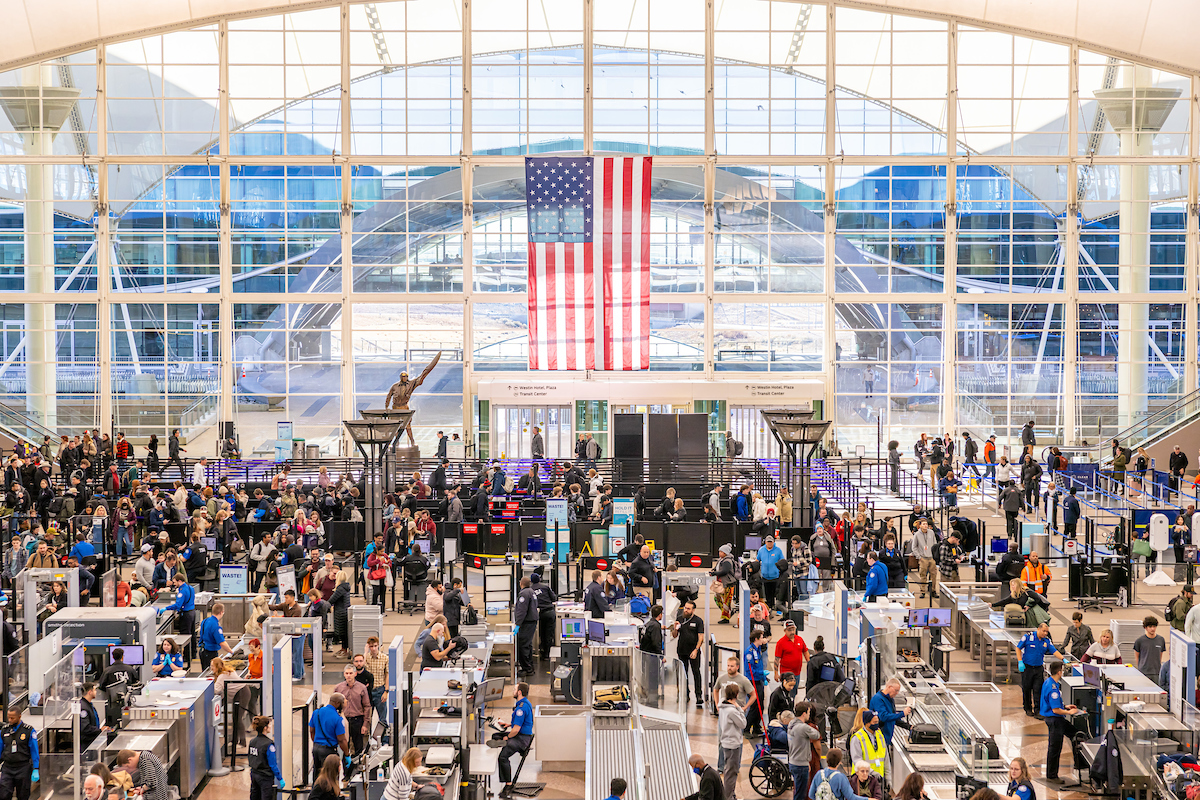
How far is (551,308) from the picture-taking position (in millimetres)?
36594

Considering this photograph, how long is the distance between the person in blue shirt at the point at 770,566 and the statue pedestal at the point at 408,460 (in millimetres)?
15421

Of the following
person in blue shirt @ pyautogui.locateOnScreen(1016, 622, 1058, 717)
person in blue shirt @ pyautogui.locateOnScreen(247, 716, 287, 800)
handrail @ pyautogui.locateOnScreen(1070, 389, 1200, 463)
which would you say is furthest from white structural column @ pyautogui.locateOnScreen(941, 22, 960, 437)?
person in blue shirt @ pyautogui.locateOnScreen(247, 716, 287, 800)

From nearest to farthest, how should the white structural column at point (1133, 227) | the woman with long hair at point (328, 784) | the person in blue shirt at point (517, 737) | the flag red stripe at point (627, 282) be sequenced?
the woman with long hair at point (328, 784)
the person in blue shirt at point (517, 737)
the flag red stripe at point (627, 282)
the white structural column at point (1133, 227)

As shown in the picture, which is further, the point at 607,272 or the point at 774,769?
the point at 607,272

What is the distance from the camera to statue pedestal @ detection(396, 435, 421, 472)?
3409cm

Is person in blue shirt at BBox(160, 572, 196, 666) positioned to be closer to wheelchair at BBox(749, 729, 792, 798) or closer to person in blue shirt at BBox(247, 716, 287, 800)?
person in blue shirt at BBox(247, 716, 287, 800)

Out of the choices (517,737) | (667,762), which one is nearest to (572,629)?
(517,737)

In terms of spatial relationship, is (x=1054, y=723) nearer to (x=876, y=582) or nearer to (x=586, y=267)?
(x=876, y=582)

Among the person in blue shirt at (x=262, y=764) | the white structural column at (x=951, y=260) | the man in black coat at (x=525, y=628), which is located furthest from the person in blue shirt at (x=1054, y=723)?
the white structural column at (x=951, y=260)

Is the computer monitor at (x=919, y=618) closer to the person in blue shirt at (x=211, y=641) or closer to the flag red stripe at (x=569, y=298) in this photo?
the person in blue shirt at (x=211, y=641)

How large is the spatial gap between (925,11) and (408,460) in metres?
20.9

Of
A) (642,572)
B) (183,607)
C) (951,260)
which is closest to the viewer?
(183,607)

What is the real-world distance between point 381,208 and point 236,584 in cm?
2113

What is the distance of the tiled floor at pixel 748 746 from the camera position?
44.9 feet
